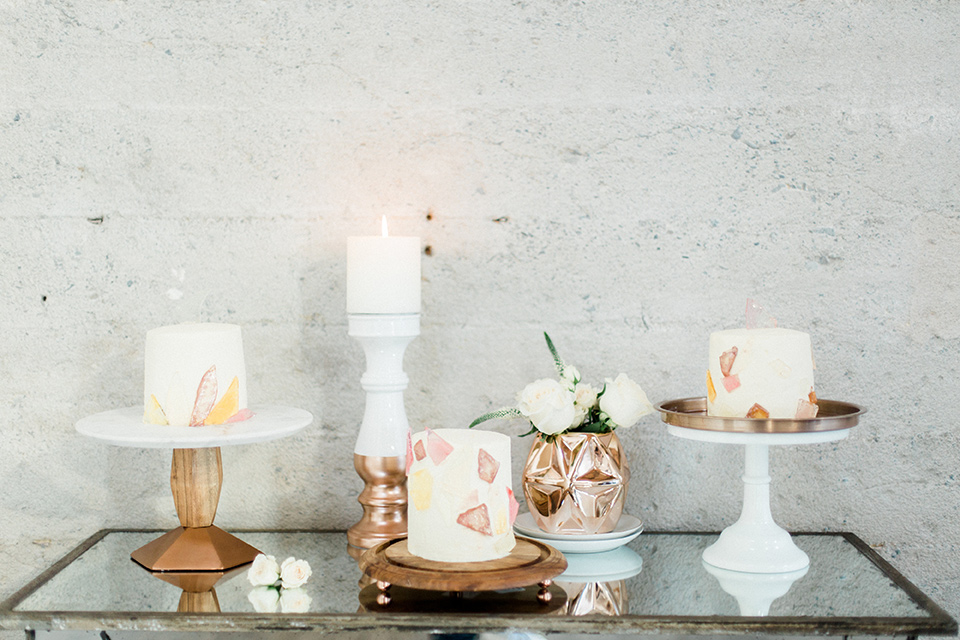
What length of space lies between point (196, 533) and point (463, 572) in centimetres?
36

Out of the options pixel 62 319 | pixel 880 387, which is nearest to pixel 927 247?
pixel 880 387

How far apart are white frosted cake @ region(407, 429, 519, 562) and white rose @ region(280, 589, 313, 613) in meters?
0.13

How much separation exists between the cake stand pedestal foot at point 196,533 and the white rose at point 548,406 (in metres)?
0.36

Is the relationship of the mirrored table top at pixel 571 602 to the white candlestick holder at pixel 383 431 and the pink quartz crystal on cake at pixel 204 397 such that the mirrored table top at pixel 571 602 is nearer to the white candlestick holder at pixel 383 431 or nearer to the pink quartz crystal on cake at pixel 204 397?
the white candlestick holder at pixel 383 431

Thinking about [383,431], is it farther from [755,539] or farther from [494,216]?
[755,539]

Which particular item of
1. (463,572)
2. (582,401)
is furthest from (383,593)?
(582,401)

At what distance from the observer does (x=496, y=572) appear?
0.77 meters

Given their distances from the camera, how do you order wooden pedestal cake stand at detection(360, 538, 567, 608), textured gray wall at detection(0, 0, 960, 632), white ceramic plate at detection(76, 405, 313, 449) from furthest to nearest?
textured gray wall at detection(0, 0, 960, 632), white ceramic plate at detection(76, 405, 313, 449), wooden pedestal cake stand at detection(360, 538, 567, 608)

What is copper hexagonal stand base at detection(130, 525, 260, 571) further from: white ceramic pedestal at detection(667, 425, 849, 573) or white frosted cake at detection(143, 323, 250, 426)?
white ceramic pedestal at detection(667, 425, 849, 573)

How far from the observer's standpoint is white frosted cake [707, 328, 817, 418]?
87 centimetres

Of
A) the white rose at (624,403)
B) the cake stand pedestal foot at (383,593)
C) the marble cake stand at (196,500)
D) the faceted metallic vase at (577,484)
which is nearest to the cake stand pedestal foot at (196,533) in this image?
the marble cake stand at (196,500)

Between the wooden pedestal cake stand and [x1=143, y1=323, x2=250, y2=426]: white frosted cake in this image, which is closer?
the wooden pedestal cake stand

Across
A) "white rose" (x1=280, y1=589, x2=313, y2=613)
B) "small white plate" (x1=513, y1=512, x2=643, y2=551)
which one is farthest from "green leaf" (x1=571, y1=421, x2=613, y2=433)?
"white rose" (x1=280, y1=589, x2=313, y2=613)

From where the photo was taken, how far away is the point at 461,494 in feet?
2.58
